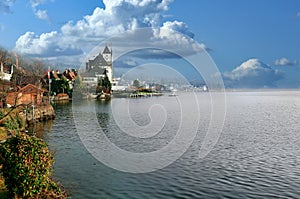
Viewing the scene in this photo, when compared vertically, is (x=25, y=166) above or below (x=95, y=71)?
below

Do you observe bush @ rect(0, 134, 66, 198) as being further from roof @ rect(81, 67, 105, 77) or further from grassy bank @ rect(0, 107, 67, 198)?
roof @ rect(81, 67, 105, 77)

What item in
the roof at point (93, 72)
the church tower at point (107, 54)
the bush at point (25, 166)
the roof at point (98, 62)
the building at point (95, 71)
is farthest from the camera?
the church tower at point (107, 54)

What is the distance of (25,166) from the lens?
9.09 meters

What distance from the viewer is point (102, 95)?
11006cm

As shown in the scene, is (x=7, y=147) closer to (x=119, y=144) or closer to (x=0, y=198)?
(x=0, y=198)

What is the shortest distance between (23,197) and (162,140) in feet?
66.7

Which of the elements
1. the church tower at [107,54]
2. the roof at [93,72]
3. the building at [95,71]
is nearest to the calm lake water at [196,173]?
the building at [95,71]

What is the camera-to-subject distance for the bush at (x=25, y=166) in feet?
30.0

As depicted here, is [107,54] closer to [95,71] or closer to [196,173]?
[95,71]

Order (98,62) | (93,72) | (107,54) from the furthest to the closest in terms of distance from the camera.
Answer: (107,54)
(98,62)
(93,72)

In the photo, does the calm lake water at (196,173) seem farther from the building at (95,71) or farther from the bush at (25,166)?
the building at (95,71)

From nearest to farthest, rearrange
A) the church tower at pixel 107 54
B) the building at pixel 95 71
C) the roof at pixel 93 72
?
1. the building at pixel 95 71
2. the roof at pixel 93 72
3. the church tower at pixel 107 54

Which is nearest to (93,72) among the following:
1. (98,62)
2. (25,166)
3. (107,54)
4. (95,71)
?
(95,71)

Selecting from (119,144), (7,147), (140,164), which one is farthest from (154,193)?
(119,144)
